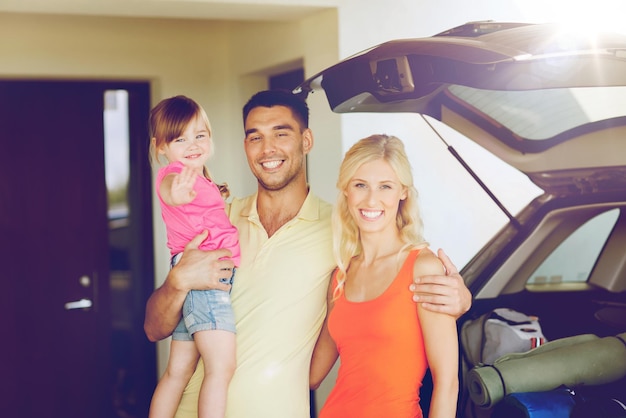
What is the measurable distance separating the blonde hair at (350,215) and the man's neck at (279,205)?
27cm

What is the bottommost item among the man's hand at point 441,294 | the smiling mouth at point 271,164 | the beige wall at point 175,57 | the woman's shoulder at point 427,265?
the man's hand at point 441,294

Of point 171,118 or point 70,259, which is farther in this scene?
point 70,259

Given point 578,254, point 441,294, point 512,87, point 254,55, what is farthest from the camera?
point 254,55

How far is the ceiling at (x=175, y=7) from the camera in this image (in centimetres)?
369

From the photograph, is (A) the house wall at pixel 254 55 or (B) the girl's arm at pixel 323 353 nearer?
(B) the girl's arm at pixel 323 353

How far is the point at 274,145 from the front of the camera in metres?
2.78

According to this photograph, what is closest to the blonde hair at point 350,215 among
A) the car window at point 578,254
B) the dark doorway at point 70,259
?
the car window at point 578,254

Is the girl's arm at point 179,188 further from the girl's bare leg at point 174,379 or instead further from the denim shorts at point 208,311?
the girl's bare leg at point 174,379

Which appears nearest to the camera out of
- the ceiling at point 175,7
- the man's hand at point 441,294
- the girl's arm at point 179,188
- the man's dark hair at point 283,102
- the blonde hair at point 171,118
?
the man's hand at point 441,294

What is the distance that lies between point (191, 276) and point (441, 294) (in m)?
0.81

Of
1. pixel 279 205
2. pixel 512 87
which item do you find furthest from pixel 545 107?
pixel 279 205

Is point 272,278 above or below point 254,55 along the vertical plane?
below

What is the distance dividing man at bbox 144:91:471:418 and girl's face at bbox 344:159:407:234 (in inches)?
11.8

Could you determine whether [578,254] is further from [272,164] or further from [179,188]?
[179,188]
